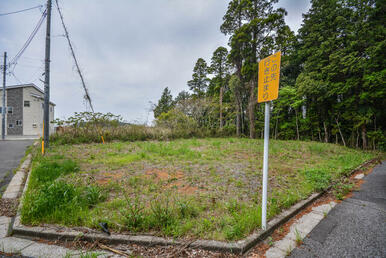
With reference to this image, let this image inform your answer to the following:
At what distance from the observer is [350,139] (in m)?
9.04

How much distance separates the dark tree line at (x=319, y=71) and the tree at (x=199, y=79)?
5.93m

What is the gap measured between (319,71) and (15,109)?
28120mm

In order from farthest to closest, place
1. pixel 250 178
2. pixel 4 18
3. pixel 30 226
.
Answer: pixel 4 18
pixel 250 178
pixel 30 226

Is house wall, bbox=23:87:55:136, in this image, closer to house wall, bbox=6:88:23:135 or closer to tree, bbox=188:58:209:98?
house wall, bbox=6:88:23:135

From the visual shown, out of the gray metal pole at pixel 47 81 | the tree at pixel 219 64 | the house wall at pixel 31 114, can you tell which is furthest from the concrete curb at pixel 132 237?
the house wall at pixel 31 114

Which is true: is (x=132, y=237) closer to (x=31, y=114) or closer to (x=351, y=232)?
(x=351, y=232)

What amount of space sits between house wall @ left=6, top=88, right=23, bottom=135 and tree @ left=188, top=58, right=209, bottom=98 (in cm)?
1911

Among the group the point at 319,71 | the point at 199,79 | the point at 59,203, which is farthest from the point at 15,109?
the point at 319,71

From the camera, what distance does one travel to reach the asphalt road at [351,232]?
127cm

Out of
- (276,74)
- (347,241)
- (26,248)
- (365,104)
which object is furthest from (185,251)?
(365,104)

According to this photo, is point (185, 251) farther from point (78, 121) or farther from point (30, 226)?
point (78, 121)

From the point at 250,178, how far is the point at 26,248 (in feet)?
9.74

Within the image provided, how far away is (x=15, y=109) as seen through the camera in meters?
16.8

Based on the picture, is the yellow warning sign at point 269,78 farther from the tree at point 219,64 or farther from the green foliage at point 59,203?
the tree at point 219,64
